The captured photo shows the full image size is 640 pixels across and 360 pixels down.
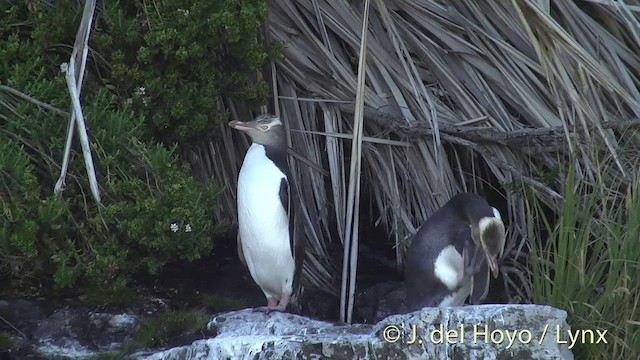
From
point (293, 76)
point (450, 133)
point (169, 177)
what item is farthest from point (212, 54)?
point (450, 133)

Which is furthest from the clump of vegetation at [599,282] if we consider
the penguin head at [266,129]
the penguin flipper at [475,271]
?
the penguin head at [266,129]

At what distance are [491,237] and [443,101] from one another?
1.26m

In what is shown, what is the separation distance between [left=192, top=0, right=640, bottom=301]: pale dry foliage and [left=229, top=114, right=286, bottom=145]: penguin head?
413 mm

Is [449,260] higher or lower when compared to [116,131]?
lower

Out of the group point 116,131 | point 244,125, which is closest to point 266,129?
point 244,125

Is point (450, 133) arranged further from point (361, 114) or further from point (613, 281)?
point (613, 281)

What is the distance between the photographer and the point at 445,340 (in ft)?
13.5

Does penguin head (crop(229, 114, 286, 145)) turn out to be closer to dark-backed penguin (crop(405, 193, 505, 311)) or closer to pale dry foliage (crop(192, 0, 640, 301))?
pale dry foliage (crop(192, 0, 640, 301))

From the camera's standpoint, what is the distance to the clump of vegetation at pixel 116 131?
4.82 m

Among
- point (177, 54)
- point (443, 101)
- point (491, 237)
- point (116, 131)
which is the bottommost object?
point (491, 237)

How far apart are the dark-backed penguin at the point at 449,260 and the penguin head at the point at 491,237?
11cm

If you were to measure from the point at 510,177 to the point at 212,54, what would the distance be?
1554 millimetres

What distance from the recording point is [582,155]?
5.20 m

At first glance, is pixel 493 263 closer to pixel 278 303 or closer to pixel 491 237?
pixel 491 237
